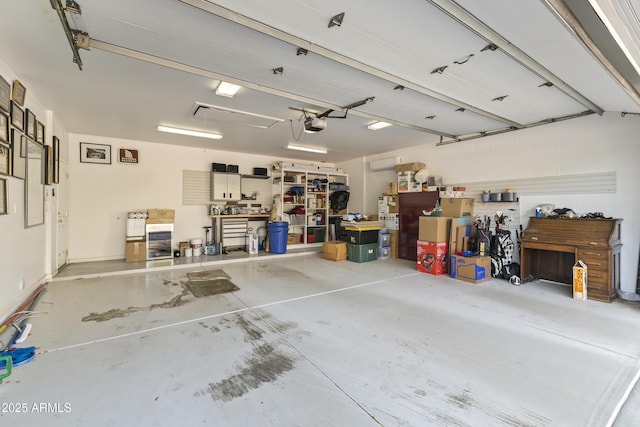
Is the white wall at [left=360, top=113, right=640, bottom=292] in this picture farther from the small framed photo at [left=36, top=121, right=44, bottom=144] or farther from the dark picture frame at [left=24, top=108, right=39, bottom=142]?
the small framed photo at [left=36, top=121, right=44, bottom=144]

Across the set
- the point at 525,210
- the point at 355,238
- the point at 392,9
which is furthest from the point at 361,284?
the point at 392,9

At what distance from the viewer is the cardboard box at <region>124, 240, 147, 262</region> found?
6.15 m

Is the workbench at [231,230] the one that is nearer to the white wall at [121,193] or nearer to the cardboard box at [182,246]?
the white wall at [121,193]

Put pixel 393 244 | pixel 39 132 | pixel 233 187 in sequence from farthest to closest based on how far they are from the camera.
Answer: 1. pixel 233 187
2. pixel 393 244
3. pixel 39 132

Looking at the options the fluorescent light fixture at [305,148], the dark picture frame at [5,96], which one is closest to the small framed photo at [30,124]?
the dark picture frame at [5,96]

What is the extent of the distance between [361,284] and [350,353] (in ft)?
7.43

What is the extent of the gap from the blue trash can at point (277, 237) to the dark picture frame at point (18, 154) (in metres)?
4.66

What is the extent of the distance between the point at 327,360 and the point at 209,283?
10.0 feet

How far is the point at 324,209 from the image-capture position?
9.00 meters

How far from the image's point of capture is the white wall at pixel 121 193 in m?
6.20

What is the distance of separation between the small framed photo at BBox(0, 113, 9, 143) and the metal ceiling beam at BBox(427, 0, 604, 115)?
421 cm

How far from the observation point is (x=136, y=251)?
6203mm

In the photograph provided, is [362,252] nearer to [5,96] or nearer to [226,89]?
[226,89]

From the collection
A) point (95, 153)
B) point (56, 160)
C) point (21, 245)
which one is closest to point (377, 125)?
point (21, 245)
